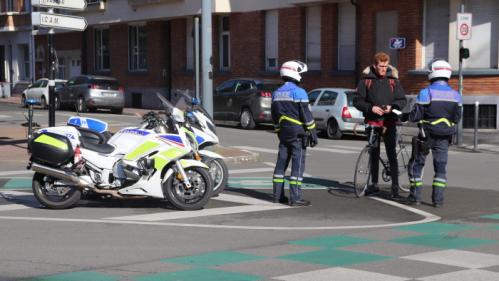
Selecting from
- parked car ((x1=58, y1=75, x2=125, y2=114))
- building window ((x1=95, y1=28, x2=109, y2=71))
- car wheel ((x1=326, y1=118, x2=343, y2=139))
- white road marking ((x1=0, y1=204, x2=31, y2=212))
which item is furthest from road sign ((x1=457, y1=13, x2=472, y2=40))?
building window ((x1=95, y1=28, x2=109, y2=71))

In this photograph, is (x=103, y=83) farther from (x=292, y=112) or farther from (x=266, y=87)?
(x=292, y=112)

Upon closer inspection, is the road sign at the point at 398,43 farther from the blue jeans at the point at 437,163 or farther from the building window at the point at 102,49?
the building window at the point at 102,49

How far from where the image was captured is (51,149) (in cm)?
1022

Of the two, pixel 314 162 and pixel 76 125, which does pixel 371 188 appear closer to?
pixel 76 125

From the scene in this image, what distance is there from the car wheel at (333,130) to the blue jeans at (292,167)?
40.0ft

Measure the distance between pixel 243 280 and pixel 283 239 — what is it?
189cm

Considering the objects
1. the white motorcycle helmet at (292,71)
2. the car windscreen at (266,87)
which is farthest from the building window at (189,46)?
the white motorcycle helmet at (292,71)

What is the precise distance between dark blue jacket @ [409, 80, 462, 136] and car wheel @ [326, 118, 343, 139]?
12.4 meters

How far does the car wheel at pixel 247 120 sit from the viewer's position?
26.1 meters

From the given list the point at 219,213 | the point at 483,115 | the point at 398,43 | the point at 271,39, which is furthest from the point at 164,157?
the point at 271,39

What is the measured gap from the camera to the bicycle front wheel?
37.8 feet

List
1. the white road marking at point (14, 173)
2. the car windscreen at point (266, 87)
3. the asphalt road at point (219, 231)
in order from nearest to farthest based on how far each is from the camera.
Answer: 1. the asphalt road at point (219, 231)
2. the white road marking at point (14, 173)
3. the car windscreen at point (266, 87)

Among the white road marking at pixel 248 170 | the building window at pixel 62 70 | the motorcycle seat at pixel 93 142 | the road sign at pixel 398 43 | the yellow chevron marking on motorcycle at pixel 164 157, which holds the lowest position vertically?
the white road marking at pixel 248 170

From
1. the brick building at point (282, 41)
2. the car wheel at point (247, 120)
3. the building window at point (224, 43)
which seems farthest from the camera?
the building window at point (224, 43)
